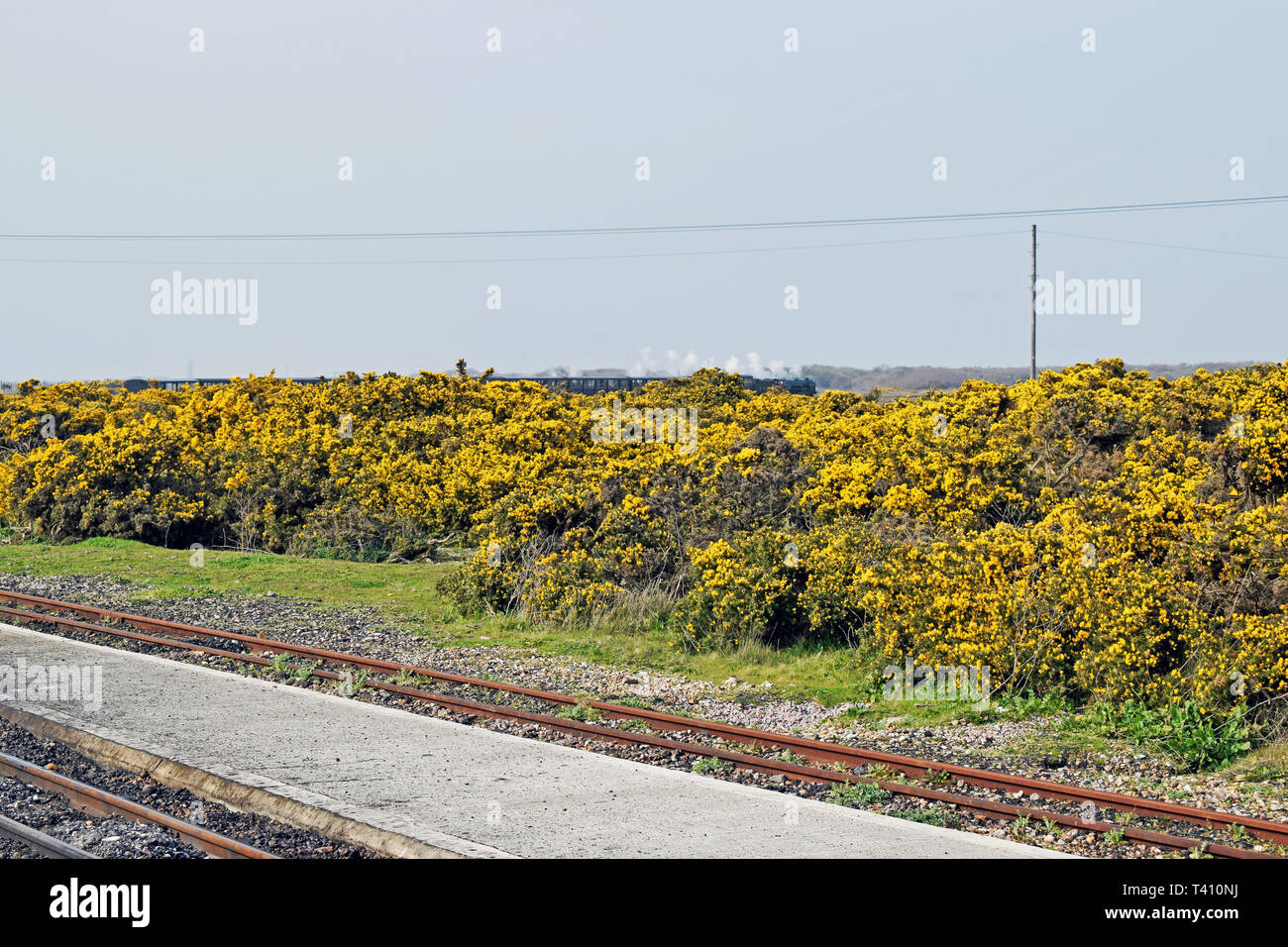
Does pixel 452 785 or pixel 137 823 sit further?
pixel 452 785

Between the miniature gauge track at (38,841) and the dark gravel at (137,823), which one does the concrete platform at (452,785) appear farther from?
the miniature gauge track at (38,841)

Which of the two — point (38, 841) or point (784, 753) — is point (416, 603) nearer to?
point (784, 753)

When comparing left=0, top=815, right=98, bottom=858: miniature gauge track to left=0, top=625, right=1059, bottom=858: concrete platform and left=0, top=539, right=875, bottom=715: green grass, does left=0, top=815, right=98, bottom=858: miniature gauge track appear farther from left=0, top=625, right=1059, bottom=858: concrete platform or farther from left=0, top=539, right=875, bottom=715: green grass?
left=0, top=539, right=875, bottom=715: green grass

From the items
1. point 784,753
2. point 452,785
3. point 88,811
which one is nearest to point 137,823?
point 88,811

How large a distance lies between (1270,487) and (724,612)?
762 cm

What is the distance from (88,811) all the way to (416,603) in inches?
472

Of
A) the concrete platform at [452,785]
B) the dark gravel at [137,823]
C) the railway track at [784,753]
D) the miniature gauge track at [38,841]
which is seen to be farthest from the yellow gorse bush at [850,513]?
the miniature gauge track at [38,841]

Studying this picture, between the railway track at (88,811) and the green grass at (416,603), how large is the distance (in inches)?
289

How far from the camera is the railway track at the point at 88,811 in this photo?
7.86 m

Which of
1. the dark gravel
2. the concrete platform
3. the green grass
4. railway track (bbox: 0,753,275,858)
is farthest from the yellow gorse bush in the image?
railway track (bbox: 0,753,275,858)

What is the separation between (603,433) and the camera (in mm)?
28922

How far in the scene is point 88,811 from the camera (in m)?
9.07

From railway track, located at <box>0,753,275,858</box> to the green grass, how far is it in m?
7.35
